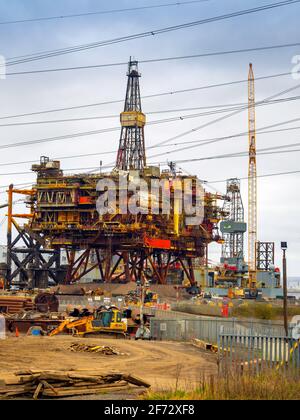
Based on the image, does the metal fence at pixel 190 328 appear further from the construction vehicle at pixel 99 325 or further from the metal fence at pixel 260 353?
the metal fence at pixel 260 353

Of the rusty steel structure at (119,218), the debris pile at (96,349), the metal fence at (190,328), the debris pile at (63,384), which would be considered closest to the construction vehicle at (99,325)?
the metal fence at (190,328)

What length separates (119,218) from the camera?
111 meters

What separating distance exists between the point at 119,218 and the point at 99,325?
5416cm

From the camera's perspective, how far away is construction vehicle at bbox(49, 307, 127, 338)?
55.8 meters

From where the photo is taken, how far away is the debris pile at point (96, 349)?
42.8 m

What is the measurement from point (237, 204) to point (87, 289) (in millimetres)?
88854

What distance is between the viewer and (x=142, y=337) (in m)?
56.7

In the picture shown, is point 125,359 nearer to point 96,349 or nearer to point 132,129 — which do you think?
point 96,349

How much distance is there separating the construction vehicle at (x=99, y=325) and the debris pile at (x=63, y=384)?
1128 inches

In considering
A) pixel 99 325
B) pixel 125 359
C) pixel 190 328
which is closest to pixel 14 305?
pixel 99 325

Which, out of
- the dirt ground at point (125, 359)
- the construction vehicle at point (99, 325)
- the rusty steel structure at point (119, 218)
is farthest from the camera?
the rusty steel structure at point (119, 218)

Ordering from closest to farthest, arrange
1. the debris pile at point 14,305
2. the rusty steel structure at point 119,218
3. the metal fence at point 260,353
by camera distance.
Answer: the metal fence at point 260,353
the debris pile at point 14,305
the rusty steel structure at point 119,218

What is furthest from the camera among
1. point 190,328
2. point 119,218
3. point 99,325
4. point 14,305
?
point 119,218
